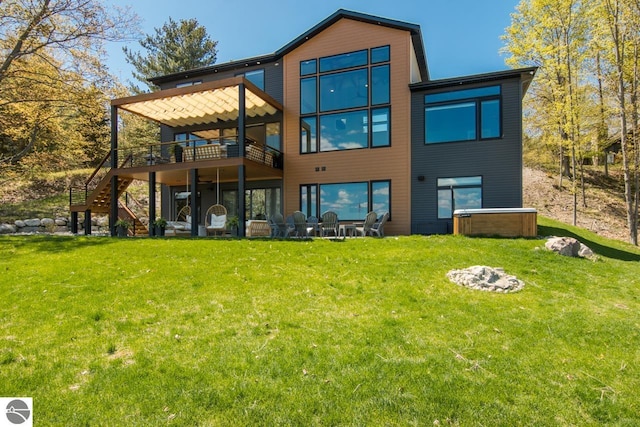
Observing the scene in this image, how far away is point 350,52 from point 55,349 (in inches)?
518

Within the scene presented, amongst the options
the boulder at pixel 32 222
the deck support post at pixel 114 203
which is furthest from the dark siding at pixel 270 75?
the boulder at pixel 32 222

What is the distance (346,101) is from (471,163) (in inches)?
201

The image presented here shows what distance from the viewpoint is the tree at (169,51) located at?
2619cm

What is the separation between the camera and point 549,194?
19422 millimetres

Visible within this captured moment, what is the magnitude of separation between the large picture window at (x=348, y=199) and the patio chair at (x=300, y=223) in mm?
2055

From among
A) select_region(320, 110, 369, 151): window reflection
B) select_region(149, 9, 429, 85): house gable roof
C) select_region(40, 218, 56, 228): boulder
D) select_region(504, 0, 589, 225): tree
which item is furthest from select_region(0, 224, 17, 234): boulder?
select_region(504, 0, 589, 225): tree

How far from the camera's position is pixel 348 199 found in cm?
1334

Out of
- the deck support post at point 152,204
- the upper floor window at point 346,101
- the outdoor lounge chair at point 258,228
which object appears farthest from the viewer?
the upper floor window at point 346,101

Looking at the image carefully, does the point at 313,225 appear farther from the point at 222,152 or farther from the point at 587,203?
the point at 587,203

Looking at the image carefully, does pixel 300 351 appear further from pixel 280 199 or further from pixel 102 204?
pixel 102 204

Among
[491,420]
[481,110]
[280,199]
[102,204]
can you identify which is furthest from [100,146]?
[491,420]

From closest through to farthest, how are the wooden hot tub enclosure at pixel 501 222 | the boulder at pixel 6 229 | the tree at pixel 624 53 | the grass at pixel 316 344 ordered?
the grass at pixel 316 344
the wooden hot tub enclosure at pixel 501 222
the tree at pixel 624 53
the boulder at pixel 6 229

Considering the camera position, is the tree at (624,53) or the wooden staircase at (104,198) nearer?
the tree at (624,53)

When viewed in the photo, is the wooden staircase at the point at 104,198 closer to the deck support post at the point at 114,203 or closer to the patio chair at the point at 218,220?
the deck support post at the point at 114,203
